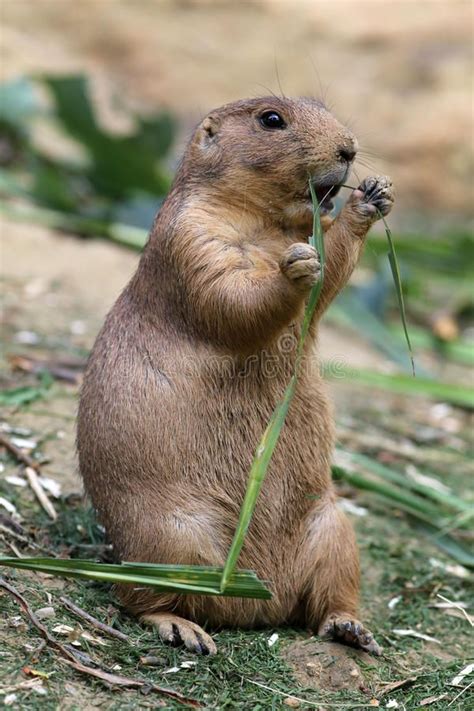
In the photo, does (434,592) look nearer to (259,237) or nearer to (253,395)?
(253,395)

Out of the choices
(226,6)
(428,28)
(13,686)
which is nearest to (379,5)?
(428,28)

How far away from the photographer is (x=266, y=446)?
374 cm

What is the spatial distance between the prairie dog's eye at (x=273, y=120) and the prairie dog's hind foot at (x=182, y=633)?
2.12 m

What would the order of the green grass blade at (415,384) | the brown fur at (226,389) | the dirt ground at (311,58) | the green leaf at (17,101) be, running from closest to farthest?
the brown fur at (226,389)
the green grass blade at (415,384)
the green leaf at (17,101)
the dirt ground at (311,58)

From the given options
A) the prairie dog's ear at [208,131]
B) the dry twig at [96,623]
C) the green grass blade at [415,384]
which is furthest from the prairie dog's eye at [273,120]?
the green grass blade at [415,384]

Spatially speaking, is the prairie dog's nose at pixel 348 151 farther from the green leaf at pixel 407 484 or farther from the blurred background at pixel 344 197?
the green leaf at pixel 407 484

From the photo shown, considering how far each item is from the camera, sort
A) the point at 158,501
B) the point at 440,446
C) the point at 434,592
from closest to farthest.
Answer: the point at 158,501 < the point at 434,592 < the point at 440,446

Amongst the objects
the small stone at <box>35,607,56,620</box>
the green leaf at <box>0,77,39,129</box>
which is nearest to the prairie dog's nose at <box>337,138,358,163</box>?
the small stone at <box>35,607,56,620</box>

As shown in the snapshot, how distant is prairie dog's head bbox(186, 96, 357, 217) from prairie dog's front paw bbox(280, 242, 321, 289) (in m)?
0.53

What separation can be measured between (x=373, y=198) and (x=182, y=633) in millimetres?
1930

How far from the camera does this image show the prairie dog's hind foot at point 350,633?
404 centimetres

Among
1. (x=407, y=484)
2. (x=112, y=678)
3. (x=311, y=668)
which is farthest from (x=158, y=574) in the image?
(x=407, y=484)

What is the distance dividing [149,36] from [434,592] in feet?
49.3

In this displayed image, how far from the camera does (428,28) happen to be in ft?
57.9
